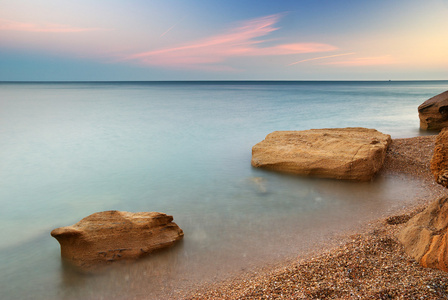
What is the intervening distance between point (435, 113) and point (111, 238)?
1219cm

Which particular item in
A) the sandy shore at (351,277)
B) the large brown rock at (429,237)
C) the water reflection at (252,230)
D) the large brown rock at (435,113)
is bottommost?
the water reflection at (252,230)

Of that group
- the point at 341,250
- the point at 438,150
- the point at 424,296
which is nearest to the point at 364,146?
the point at 438,150

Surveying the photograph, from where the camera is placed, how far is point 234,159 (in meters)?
8.41

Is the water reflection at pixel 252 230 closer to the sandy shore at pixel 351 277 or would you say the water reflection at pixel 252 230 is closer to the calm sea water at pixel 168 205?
the calm sea water at pixel 168 205

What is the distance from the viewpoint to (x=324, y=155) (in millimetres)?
6535

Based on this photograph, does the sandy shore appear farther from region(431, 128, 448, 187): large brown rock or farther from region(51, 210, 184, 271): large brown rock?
region(51, 210, 184, 271): large brown rock

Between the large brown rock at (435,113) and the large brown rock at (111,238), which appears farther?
the large brown rock at (435,113)

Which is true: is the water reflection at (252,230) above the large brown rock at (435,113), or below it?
below

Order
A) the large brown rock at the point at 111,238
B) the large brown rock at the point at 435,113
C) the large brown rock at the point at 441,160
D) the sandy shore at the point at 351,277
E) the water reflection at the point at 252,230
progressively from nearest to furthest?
the sandy shore at the point at 351,277, the large brown rock at the point at 441,160, the water reflection at the point at 252,230, the large brown rock at the point at 111,238, the large brown rock at the point at 435,113

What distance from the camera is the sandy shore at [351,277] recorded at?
8.45 feet

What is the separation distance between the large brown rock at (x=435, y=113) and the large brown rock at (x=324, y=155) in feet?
15.1

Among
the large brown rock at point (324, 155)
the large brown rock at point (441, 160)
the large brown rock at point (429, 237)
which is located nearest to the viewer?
the large brown rock at point (429, 237)

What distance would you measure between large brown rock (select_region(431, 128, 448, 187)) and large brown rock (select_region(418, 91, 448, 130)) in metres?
9.22

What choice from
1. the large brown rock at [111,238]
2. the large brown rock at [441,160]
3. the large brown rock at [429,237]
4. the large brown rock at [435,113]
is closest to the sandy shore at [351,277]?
the large brown rock at [429,237]
